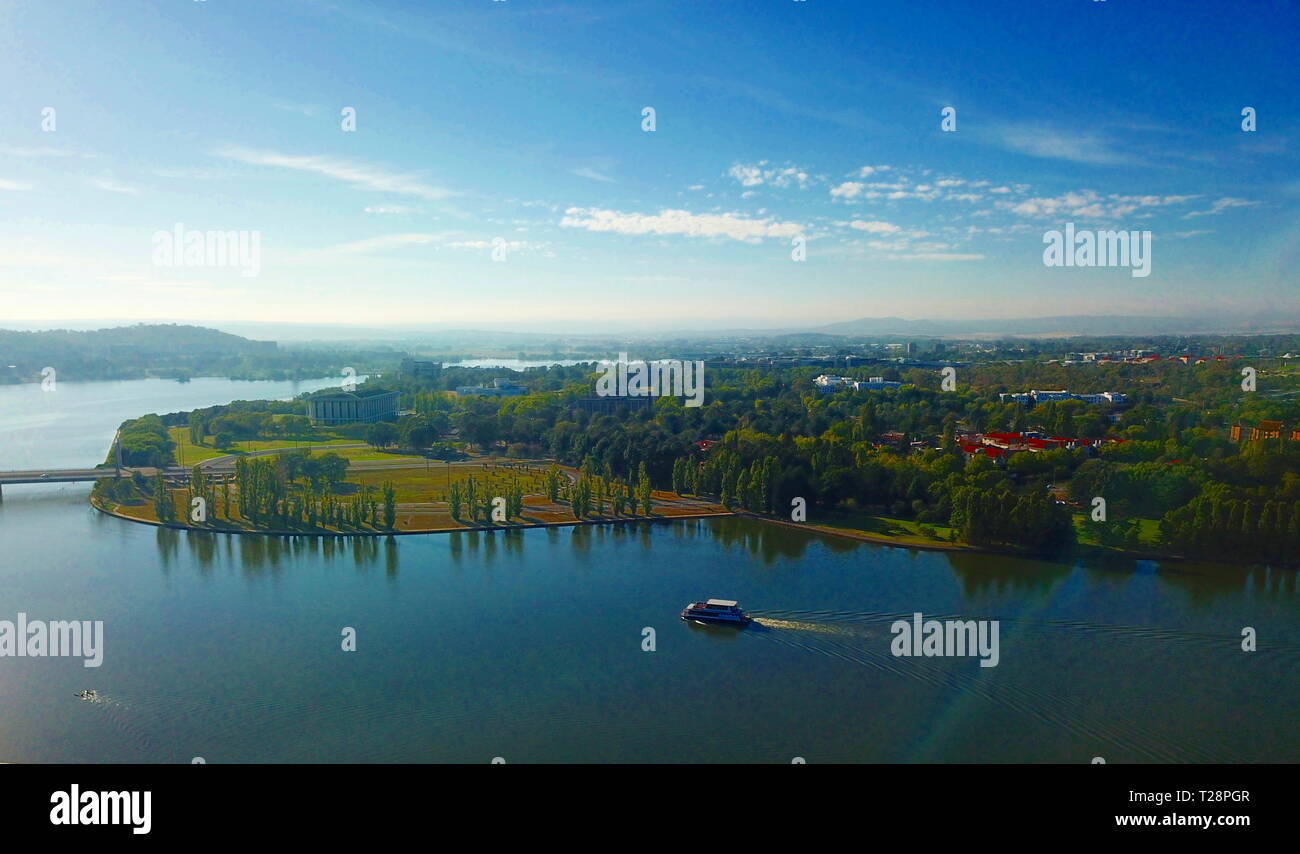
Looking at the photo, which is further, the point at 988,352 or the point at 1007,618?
the point at 988,352

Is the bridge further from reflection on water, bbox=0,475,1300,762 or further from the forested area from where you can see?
reflection on water, bbox=0,475,1300,762

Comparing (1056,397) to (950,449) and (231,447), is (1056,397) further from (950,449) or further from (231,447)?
(231,447)

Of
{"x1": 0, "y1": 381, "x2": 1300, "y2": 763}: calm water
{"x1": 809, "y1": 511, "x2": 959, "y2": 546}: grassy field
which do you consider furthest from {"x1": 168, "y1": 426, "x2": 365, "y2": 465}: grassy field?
{"x1": 809, "y1": 511, "x2": 959, "y2": 546}: grassy field

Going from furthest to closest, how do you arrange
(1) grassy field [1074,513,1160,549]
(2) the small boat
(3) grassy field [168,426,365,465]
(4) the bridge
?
(3) grassy field [168,426,365,465]
(4) the bridge
(1) grassy field [1074,513,1160,549]
(2) the small boat

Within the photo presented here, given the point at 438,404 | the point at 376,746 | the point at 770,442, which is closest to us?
the point at 376,746

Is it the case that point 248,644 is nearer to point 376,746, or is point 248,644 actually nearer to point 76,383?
point 376,746

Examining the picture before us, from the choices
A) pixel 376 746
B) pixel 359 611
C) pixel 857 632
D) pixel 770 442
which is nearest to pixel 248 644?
pixel 359 611

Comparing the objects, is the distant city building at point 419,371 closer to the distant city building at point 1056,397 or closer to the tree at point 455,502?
the tree at point 455,502
